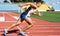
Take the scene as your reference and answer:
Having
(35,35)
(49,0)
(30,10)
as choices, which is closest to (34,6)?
(30,10)

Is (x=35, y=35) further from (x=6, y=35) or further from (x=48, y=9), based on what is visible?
(x=48, y=9)

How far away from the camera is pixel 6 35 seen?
885 centimetres

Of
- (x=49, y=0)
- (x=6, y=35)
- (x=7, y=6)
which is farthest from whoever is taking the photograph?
(x=49, y=0)

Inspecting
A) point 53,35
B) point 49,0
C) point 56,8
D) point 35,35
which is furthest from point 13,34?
point 49,0

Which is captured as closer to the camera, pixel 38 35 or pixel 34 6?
pixel 34 6

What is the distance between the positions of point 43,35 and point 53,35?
1.36 feet

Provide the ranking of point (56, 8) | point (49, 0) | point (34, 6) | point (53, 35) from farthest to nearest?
1. point (49, 0)
2. point (56, 8)
3. point (53, 35)
4. point (34, 6)

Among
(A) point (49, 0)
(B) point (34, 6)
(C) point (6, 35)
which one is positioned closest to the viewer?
(B) point (34, 6)

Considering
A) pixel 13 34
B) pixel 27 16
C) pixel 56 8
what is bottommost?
pixel 56 8

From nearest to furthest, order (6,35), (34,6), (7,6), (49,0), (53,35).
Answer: (34,6) → (6,35) → (53,35) → (7,6) → (49,0)

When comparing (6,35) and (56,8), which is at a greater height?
(6,35)

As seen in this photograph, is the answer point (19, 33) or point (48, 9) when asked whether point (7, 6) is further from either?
point (19, 33)

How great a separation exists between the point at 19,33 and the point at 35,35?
62 centimetres

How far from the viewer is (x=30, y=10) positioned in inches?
335
